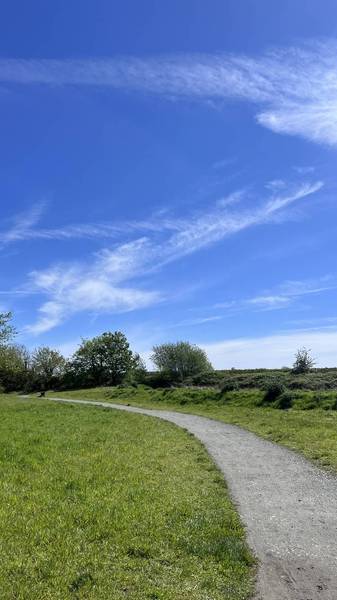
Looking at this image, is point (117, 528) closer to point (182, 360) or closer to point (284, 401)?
point (284, 401)

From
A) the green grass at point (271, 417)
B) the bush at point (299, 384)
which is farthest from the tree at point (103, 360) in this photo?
the bush at point (299, 384)

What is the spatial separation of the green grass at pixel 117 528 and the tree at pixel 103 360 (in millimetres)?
77795

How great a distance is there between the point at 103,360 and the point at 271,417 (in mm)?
72362

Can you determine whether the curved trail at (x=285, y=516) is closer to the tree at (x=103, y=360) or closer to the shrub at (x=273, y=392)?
the shrub at (x=273, y=392)

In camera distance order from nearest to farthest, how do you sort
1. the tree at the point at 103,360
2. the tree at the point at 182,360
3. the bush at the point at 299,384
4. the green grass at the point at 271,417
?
1. the green grass at the point at 271,417
2. the bush at the point at 299,384
3. the tree at the point at 182,360
4. the tree at the point at 103,360

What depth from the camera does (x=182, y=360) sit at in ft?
262

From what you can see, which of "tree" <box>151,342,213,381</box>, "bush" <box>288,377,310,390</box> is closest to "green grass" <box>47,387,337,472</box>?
"bush" <box>288,377,310,390</box>

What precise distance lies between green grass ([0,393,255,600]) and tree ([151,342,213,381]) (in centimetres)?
6326

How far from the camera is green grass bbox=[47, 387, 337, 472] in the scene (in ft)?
54.5

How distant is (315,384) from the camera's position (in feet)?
114

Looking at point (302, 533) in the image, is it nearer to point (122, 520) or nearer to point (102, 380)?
point (122, 520)

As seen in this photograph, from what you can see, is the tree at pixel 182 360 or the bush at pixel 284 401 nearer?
the bush at pixel 284 401

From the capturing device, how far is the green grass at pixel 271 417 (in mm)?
16609

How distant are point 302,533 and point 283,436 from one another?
1086 centimetres
